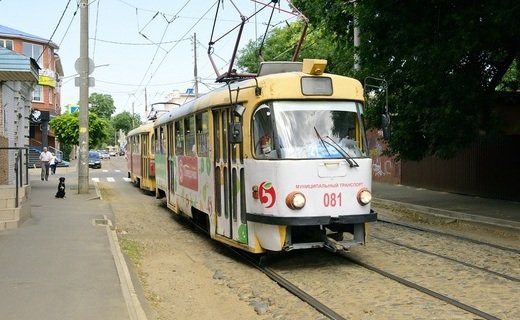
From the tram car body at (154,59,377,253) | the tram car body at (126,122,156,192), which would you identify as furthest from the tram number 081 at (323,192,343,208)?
the tram car body at (126,122,156,192)

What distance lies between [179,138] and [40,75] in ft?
134

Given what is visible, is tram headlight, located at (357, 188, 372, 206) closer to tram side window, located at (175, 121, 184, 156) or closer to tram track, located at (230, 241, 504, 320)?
tram track, located at (230, 241, 504, 320)

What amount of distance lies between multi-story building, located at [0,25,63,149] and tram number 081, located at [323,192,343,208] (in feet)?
138

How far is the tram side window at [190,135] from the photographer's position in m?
12.2

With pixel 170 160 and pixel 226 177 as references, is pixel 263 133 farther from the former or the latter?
pixel 170 160

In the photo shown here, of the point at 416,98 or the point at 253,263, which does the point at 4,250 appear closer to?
the point at 253,263

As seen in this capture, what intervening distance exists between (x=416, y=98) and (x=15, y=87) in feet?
43.9

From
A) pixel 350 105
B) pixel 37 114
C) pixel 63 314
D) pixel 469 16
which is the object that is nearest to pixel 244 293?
pixel 63 314

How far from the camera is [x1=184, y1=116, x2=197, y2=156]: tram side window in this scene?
12.2m

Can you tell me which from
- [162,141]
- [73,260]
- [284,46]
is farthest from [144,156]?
[284,46]

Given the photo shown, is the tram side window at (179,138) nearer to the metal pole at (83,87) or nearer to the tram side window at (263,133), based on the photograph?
the tram side window at (263,133)

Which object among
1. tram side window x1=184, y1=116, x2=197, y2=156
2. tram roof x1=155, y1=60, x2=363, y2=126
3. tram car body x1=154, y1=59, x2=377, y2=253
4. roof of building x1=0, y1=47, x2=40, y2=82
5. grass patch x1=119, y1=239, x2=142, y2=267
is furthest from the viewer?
roof of building x1=0, y1=47, x2=40, y2=82

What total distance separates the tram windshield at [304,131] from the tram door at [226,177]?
2.17ft

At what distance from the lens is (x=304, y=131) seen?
28.8 ft
